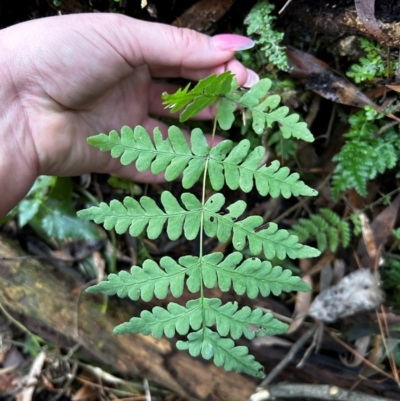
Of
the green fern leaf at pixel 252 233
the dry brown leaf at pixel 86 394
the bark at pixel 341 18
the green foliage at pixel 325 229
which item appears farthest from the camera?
the dry brown leaf at pixel 86 394

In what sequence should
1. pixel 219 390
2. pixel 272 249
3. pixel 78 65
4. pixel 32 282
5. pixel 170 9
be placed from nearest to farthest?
1. pixel 272 249
2. pixel 78 65
3. pixel 170 9
4. pixel 219 390
5. pixel 32 282

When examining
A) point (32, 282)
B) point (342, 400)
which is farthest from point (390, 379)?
point (32, 282)

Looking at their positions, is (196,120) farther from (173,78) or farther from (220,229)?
(220,229)

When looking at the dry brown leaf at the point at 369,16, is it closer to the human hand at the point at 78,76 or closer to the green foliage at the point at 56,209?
the human hand at the point at 78,76

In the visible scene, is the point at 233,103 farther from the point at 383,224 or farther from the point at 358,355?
the point at 358,355

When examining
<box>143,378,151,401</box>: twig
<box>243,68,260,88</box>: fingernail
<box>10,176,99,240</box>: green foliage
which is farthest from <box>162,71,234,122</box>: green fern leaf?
<box>143,378,151,401</box>: twig

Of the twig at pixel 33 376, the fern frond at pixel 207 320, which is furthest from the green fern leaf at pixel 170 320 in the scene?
the twig at pixel 33 376
